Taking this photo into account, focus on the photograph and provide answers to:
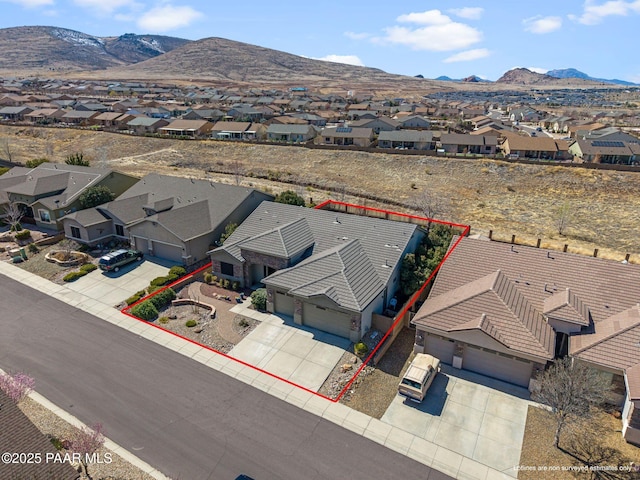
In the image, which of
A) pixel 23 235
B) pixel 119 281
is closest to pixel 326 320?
pixel 119 281

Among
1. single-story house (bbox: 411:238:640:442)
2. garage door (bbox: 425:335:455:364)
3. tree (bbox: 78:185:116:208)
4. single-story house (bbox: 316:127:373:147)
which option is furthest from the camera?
single-story house (bbox: 316:127:373:147)

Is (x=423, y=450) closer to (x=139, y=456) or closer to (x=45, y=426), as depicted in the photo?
(x=139, y=456)

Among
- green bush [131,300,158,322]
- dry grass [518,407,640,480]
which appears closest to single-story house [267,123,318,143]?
green bush [131,300,158,322]

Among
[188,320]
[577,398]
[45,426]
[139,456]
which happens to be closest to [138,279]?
[188,320]

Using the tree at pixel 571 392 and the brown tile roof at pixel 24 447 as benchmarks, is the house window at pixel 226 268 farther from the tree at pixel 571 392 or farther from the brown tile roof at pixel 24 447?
the tree at pixel 571 392

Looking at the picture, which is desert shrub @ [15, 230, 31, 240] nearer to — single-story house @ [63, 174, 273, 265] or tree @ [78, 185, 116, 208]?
single-story house @ [63, 174, 273, 265]
